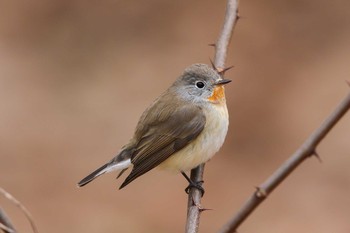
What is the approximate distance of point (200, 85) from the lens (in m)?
5.20

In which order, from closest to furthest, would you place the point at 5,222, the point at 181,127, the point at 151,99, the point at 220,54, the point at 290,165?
the point at 290,165 → the point at 5,222 → the point at 220,54 → the point at 181,127 → the point at 151,99

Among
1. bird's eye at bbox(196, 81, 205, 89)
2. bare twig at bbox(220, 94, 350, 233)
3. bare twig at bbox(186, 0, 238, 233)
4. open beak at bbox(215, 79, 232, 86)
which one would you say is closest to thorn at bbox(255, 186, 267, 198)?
bare twig at bbox(220, 94, 350, 233)

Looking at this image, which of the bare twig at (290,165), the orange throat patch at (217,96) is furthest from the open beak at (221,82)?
the bare twig at (290,165)

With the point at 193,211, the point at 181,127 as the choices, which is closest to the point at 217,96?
the point at 181,127

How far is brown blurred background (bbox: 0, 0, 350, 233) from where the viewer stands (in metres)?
9.32

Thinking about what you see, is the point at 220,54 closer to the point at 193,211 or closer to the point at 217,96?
the point at 217,96

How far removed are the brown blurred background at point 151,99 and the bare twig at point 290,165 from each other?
22.0 feet

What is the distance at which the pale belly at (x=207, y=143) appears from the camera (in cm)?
496

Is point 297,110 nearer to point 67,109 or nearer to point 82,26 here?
point 67,109

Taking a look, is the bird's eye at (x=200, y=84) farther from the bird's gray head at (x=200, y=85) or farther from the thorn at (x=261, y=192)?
the thorn at (x=261, y=192)

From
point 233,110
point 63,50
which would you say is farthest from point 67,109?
point 233,110

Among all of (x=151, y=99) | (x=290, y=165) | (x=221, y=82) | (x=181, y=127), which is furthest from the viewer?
(x=151, y=99)

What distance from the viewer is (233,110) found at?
416 inches

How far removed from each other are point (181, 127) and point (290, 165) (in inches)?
119
